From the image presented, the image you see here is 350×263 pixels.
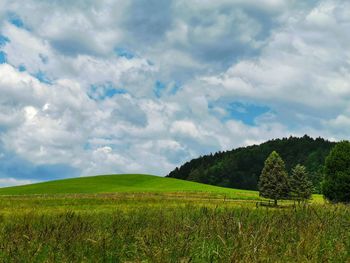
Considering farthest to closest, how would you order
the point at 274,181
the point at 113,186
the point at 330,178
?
the point at 113,186 → the point at 274,181 → the point at 330,178

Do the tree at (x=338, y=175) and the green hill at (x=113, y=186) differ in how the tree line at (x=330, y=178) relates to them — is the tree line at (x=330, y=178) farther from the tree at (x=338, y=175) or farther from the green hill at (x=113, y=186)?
the green hill at (x=113, y=186)

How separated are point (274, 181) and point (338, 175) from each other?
544 inches

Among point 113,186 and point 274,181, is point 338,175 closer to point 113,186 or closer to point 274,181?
point 274,181

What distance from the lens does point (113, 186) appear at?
108 metres

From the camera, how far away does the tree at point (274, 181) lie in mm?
78562

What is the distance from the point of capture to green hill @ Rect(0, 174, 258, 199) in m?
98.5

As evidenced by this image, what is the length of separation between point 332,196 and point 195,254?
68.5 m

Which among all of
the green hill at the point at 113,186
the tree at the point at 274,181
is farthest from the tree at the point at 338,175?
the green hill at the point at 113,186

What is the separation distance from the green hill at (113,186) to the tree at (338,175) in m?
26.5

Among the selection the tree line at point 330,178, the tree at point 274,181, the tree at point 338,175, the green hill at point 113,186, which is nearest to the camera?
the tree at point 338,175

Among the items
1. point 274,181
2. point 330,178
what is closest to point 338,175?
point 330,178

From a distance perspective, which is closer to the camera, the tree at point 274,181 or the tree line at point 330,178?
the tree line at point 330,178

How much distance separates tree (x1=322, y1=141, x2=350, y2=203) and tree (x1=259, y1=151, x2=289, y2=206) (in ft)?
33.2

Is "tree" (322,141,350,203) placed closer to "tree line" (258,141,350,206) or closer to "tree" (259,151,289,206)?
"tree line" (258,141,350,206)
